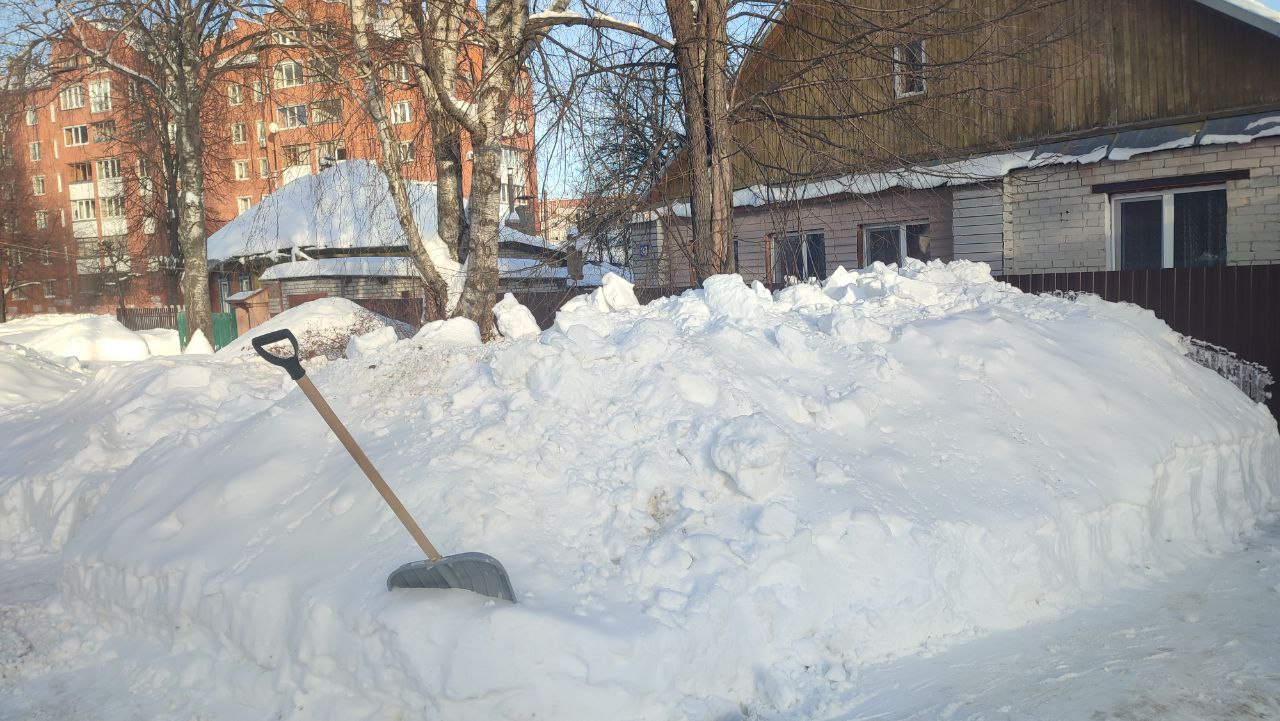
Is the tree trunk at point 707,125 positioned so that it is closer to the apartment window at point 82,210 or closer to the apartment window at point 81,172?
the apartment window at point 82,210

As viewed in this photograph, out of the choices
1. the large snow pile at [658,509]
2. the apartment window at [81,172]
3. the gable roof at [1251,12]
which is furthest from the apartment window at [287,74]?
the apartment window at [81,172]

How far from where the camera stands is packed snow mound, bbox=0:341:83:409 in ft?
33.9

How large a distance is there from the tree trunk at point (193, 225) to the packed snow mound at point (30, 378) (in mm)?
3343

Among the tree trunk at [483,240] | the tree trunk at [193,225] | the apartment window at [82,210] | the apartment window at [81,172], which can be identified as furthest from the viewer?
the apartment window at [81,172]

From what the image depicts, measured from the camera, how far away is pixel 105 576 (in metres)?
4.82

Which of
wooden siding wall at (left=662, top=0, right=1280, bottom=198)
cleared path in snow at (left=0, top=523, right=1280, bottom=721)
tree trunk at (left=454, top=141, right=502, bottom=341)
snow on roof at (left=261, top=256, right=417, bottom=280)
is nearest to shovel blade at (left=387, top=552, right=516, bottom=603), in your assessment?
cleared path in snow at (left=0, top=523, right=1280, bottom=721)

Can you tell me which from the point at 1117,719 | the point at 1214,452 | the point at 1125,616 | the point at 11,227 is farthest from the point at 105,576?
the point at 11,227

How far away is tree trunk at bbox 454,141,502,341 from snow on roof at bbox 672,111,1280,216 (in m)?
2.78

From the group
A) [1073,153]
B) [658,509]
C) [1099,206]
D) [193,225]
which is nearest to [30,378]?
[193,225]

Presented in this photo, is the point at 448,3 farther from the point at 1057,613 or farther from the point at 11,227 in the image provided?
the point at 11,227

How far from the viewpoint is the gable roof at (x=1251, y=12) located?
10.2 m

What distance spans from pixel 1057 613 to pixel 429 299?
8902 millimetres

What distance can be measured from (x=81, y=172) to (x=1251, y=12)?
6006 cm

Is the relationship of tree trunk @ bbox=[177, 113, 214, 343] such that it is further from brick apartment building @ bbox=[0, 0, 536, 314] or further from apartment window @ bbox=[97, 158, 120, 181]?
apartment window @ bbox=[97, 158, 120, 181]
